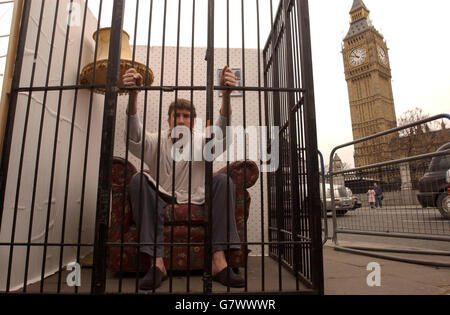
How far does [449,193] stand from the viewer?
2463 millimetres

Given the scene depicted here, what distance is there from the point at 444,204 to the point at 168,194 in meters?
2.35

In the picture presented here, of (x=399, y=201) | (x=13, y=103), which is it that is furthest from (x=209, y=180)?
(x=399, y=201)

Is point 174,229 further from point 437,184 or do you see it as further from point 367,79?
point 367,79

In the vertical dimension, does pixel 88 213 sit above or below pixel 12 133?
below

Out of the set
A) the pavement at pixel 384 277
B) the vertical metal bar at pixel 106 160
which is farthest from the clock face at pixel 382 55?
the vertical metal bar at pixel 106 160

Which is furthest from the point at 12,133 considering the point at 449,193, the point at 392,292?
the point at 449,193

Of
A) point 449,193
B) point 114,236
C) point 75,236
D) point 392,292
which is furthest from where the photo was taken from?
point 449,193

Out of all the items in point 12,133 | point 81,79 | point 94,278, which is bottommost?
point 94,278

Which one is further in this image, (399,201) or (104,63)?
(399,201)

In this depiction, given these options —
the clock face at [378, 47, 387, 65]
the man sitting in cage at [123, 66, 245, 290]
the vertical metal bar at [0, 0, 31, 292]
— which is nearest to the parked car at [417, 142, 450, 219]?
the man sitting in cage at [123, 66, 245, 290]

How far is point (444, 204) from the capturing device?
244cm
